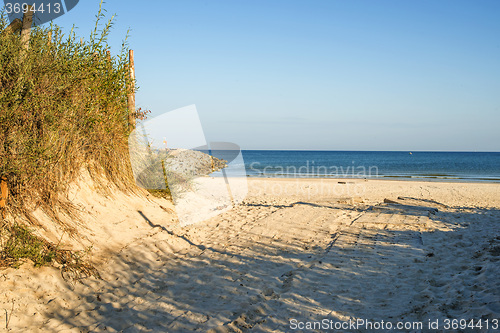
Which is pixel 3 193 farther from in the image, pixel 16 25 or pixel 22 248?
pixel 16 25

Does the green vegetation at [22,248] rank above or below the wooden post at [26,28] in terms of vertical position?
below

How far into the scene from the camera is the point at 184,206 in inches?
392

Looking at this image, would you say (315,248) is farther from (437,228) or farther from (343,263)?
(437,228)

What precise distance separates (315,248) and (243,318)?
3.11 metres

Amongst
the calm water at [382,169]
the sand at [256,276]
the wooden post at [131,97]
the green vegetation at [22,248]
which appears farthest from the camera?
the calm water at [382,169]

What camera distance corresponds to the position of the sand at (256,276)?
392 centimetres

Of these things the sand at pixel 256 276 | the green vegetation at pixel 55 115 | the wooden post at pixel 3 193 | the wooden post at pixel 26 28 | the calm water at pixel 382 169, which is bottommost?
the sand at pixel 256 276

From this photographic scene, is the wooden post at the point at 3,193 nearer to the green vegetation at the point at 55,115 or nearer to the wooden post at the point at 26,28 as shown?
the green vegetation at the point at 55,115

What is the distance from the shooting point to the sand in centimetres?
392

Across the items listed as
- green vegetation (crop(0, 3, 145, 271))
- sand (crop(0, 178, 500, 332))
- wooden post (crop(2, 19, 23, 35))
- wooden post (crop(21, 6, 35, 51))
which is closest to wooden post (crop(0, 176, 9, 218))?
green vegetation (crop(0, 3, 145, 271))

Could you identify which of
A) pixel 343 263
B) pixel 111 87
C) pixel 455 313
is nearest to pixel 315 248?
pixel 343 263

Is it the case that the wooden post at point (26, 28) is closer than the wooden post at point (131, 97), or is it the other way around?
the wooden post at point (26, 28)

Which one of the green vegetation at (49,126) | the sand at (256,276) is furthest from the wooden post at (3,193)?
the sand at (256,276)

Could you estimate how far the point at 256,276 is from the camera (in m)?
5.36
